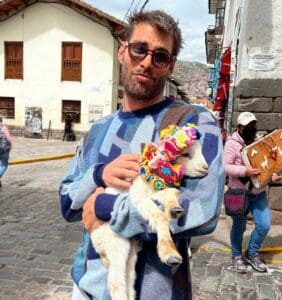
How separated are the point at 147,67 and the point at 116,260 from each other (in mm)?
817

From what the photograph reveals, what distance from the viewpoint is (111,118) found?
6.74 ft

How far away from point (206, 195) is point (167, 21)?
765mm

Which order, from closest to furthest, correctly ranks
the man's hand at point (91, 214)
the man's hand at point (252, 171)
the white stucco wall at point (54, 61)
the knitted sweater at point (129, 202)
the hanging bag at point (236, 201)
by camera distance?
the knitted sweater at point (129, 202)
the man's hand at point (91, 214)
the man's hand at point (252, 171)
the hanging bag at point (236, 201)
the white stucco wall at point (54, 61)

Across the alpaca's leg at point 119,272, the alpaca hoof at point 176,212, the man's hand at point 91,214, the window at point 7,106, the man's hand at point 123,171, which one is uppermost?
the man's hand at point 123,171

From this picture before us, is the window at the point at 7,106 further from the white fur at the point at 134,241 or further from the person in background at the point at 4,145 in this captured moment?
the white fur at the point at 134,241

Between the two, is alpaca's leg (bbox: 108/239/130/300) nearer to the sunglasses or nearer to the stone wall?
the sunglasses

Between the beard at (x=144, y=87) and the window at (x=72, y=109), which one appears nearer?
the beard at (x=144, y=87)

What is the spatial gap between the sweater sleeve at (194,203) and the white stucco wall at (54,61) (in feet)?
75.4

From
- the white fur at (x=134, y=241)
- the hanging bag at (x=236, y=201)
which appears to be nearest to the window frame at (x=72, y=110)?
the hanging bag at (x=236, y=201)

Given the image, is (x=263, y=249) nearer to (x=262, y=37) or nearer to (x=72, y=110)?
(x=262, y=37)

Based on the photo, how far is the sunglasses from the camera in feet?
6.22

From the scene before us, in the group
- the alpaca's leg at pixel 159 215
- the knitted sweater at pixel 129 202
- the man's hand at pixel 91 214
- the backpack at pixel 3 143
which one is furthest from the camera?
the backpack at pixel 3 143

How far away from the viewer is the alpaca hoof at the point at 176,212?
5.06 ft

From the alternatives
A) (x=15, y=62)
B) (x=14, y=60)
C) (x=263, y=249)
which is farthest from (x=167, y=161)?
(x=14, y=60)
